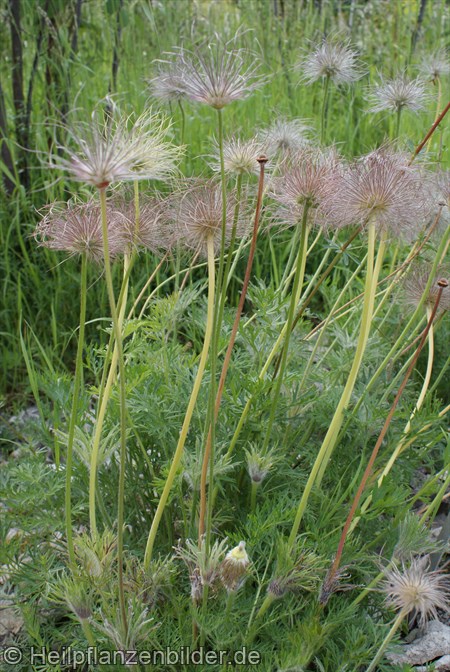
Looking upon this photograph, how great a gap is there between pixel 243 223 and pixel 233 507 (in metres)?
0.72

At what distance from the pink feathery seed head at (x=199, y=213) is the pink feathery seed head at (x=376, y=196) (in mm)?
241

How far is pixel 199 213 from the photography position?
1601mm

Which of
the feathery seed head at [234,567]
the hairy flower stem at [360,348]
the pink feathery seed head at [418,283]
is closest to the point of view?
the feathery seed head at [234,567]

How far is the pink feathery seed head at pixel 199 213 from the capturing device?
1.59 m

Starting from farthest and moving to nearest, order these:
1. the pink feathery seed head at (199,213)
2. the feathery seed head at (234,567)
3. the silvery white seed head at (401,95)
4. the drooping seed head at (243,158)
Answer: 1. the silvery white seed head at (401,95)
2. the drooping seed head at (243,158)
3. the pink feathery seed head at (199,213)
4. the feathery seed head at (234,567)

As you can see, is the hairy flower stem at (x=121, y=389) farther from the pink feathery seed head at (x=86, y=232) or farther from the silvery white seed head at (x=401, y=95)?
the silvery white seed head at (x=401, y=95)

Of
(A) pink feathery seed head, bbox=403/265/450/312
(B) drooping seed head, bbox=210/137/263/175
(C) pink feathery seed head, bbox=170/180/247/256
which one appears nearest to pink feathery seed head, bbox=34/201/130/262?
(C) pink feathery seed head, bbox=170/180/247/256

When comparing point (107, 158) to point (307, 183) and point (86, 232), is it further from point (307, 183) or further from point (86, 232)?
point (307, 183)

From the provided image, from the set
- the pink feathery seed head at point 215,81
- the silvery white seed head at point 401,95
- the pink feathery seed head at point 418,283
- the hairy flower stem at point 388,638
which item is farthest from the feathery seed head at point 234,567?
the silvery white seed head at point 401,95

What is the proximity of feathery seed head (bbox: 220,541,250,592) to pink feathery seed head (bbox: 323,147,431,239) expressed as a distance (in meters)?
0.71

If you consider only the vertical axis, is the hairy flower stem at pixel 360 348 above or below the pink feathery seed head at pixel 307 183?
below

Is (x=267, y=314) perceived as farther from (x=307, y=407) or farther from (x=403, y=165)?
(x=403, y=165)

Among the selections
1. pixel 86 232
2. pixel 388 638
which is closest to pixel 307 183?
pixel 86 232

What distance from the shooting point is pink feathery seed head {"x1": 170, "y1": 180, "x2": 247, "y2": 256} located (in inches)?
62.7
